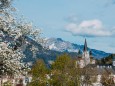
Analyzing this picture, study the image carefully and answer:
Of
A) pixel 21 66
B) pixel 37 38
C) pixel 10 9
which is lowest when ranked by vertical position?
pixel 21 66

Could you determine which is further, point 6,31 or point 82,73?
point 82,73

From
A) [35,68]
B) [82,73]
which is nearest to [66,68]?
[82,73]

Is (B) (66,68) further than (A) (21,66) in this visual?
Yes

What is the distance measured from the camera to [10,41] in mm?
21672

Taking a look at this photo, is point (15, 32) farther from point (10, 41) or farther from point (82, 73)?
point (82, 73)

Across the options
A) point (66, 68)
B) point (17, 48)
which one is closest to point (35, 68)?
point (66, 68)

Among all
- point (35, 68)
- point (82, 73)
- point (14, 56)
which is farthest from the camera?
point (35, 68)

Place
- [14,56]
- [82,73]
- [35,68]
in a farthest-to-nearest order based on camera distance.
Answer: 1. [35,68]
2. [82,73]
3. [14,56]

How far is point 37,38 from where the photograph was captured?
21797mm

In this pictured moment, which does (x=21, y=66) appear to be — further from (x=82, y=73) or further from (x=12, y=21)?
(x=82, y=73)

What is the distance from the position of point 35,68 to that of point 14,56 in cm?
10022

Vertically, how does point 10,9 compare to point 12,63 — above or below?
above

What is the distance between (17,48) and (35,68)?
99151mm

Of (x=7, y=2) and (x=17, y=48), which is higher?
(x=7, y=2)
